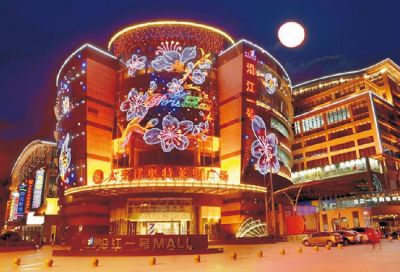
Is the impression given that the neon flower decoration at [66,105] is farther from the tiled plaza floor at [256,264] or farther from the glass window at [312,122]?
the glass window at [312,122]

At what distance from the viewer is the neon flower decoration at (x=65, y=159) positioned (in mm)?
53281

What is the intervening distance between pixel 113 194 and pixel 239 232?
1767 centimetres

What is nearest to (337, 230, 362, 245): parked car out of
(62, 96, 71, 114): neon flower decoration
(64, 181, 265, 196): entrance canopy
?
(64, 181, 265, 196): entrance canopy

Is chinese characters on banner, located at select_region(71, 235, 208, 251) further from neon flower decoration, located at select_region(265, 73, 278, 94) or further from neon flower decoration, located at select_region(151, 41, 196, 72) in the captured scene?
neon flower decoration, located at select_region(265, 73, 278, 94)

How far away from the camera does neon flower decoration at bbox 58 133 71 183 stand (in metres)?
53.3

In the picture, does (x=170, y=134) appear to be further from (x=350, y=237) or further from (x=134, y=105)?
(x=350, y=237)

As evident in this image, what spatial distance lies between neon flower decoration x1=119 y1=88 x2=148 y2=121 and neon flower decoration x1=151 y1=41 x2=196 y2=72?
188 inches

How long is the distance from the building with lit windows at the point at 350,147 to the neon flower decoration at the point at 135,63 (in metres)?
32.5

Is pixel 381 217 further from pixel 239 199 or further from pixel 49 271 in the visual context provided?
pixel 49 271

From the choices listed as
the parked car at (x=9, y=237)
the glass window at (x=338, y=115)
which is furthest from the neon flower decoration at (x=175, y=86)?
the glass window at (x=338, y=115)

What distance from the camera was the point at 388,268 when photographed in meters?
14.1

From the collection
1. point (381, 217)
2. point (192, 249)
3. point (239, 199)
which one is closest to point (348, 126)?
point (381, 217)

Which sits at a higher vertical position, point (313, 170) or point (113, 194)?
point (313, 170)

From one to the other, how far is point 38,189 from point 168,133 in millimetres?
53071
